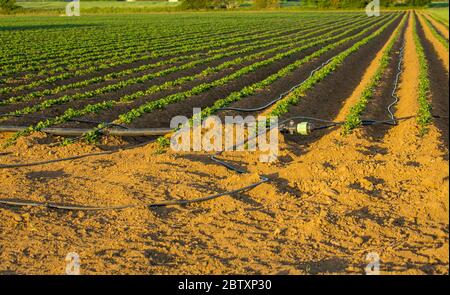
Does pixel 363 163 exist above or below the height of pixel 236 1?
below

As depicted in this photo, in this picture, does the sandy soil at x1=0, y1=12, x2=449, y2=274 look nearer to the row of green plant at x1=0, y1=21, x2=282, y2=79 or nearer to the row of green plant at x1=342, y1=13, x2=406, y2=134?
the row of green plant at x1=342, y1=13, x2=406, y2=134

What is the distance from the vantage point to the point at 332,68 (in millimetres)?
16641

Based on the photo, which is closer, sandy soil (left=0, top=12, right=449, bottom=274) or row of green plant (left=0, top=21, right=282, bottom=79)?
sandy soil (left=0, top=12, right=449, bottom=274)

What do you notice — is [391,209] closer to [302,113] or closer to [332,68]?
[302,113]

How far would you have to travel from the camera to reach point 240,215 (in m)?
5.82

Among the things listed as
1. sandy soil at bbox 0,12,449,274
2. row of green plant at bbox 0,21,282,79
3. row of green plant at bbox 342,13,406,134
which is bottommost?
sandy soil at bbox 0,12,449,274

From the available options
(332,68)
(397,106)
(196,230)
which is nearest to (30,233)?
(196,230)

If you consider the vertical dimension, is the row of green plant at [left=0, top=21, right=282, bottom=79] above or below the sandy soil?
above

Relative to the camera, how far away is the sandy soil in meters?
4.87

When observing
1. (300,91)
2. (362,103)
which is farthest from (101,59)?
(362,103)

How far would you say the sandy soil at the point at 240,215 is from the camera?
487 cm

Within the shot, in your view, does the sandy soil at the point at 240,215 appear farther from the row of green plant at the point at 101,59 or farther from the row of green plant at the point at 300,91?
the row of green plant at the point at 101,59

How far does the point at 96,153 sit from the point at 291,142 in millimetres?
3082

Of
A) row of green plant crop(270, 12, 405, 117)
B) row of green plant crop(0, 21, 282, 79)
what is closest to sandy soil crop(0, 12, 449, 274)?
row of green plant crop(270, 12, 405, 117)
